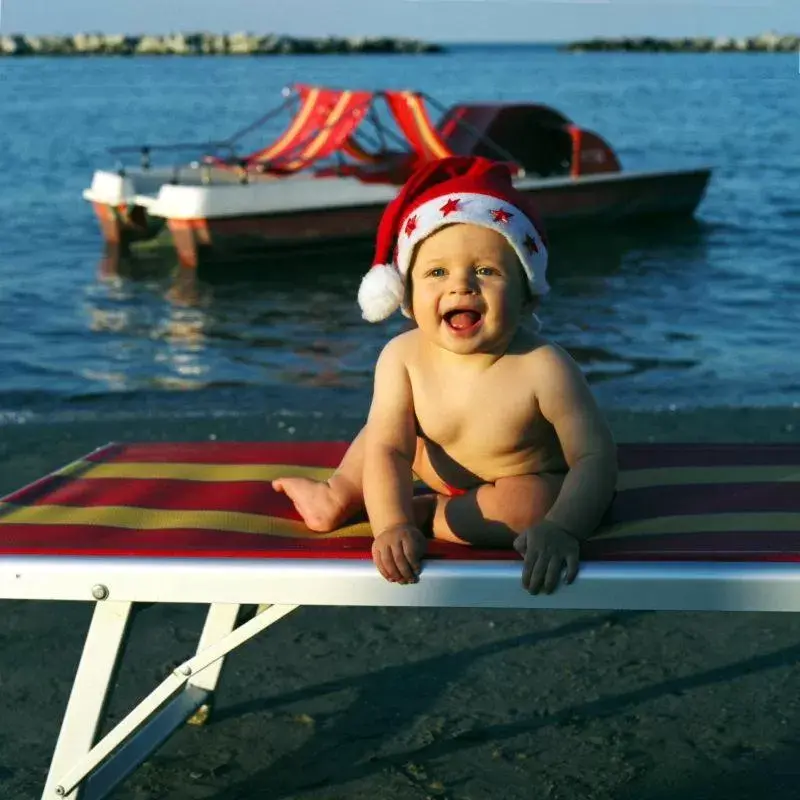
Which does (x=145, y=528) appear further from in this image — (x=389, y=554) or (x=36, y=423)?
(x=36, y=423)

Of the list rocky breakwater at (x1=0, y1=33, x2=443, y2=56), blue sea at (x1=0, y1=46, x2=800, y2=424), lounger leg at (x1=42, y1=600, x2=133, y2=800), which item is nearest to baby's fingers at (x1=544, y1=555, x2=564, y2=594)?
lounger leg at (x1=42, y1=600, x2=133, y2=800)

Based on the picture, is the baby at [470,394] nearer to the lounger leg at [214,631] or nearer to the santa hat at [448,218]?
the santa hat at [448,218]

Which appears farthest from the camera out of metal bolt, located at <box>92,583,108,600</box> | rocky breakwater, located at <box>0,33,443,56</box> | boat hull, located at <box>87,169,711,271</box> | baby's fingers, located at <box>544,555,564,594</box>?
rocky breakwater, located at <box>0,33,443,56</box>

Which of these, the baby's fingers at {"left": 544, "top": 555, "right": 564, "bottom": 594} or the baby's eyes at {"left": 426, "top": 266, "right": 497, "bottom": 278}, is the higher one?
the baby's eyes at {"left": 426, "top": 266, "right": 497, "bottom": 278}

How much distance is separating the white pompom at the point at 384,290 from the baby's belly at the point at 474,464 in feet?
1.08

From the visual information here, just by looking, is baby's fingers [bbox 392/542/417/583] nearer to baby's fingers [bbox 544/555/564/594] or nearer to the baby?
the baby

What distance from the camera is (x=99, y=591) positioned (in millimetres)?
2465

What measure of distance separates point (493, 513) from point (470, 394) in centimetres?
25

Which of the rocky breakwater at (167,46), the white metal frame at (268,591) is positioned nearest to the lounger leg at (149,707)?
the white metal frame at (268,591)

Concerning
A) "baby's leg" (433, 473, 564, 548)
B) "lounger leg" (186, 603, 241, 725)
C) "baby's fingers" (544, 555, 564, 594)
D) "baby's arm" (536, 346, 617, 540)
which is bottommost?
"lounger leg" (186, 603, 241, 725)

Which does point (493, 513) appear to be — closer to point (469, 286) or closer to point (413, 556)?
point (413, 556)

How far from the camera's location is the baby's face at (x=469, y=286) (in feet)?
8.62

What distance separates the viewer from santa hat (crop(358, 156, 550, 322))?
8.61ft

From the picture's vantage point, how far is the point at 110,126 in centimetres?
4162
